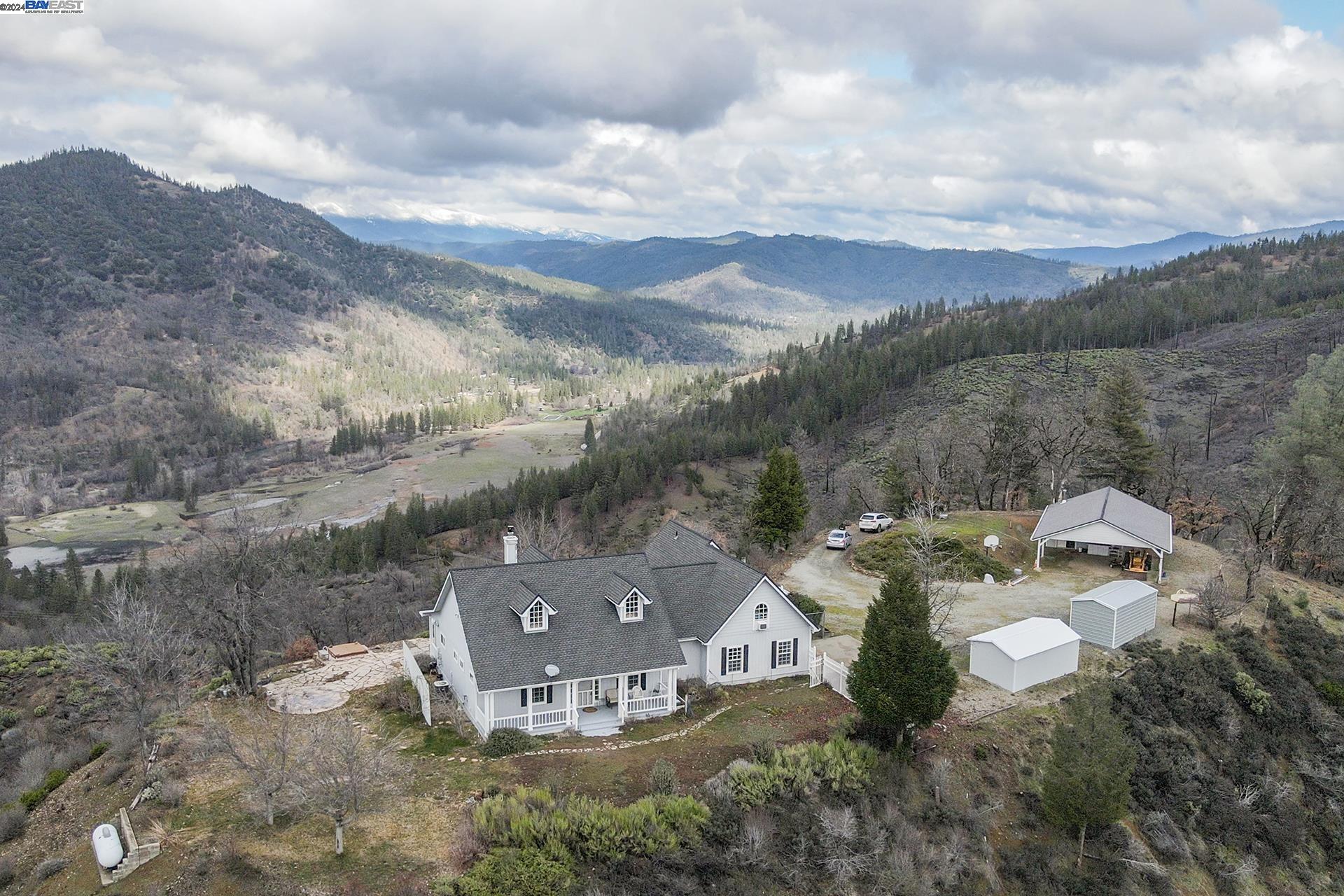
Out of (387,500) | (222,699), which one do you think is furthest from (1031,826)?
(387,500)

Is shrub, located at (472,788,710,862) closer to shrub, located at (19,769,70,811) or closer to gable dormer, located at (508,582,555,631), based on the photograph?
gable dormer, located at (508,582,555,631)

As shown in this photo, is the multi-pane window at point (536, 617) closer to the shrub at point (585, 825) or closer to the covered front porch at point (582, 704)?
the covered front porch at point (582, 704)

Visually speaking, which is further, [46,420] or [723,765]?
[46,420]

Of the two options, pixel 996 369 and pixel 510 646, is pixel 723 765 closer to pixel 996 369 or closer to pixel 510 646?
pixel 510 646

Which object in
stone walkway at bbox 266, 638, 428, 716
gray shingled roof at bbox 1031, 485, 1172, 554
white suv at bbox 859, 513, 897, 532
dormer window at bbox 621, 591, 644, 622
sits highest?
dormer window at bbox 621, 591, 644, 622

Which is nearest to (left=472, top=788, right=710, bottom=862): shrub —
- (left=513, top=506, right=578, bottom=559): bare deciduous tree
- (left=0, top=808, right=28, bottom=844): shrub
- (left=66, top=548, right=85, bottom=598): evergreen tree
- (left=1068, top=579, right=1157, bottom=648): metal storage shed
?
(left=0, top=808, right=28, bottom=844): shrub

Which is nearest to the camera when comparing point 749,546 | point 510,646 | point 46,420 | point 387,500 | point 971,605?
point 510,646

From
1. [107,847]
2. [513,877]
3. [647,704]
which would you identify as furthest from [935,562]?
[107,847]

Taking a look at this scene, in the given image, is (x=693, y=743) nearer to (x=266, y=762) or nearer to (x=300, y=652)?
(x=266, y=762)
